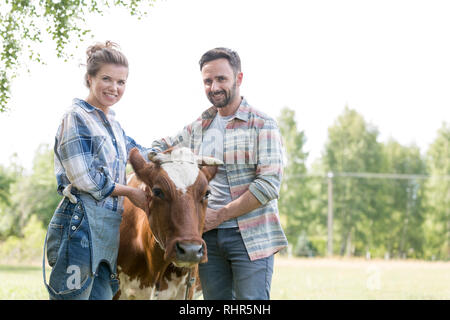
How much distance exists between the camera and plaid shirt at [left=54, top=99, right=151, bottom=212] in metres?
3.75

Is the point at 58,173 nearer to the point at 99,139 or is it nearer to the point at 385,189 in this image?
the point at 99,139

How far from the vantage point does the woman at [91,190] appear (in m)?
3.77

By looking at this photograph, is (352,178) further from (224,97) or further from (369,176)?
(224,97)

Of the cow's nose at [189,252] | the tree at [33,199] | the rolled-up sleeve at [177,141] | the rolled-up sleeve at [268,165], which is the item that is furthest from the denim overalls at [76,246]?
the tree at [33,199]

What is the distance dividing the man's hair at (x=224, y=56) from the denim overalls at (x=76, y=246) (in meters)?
1.45

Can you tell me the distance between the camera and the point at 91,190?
3.74 meters

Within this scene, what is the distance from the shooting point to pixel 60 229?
152 inches

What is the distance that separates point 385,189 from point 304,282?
31.3m

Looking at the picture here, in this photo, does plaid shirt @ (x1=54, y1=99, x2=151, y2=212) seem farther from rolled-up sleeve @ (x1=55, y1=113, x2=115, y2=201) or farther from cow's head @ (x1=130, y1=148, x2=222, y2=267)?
cow's head @ (x1=130, y1=148, x2=222, y2=267)

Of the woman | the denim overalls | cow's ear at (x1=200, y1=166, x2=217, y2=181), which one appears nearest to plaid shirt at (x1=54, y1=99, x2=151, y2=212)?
the woman

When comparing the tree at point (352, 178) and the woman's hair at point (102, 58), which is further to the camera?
the tree at point (352, 178)

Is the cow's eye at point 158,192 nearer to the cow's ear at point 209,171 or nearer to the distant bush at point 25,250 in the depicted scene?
the cow's ear at point 209,171
